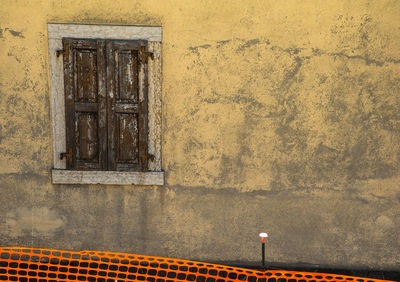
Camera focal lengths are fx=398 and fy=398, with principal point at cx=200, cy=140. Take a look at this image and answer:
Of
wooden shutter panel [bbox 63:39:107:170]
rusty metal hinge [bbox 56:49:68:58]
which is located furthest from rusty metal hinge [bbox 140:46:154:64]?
rusty metal hinge [bbox 56:49:68:58]

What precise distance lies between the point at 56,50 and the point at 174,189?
1941 millimetres

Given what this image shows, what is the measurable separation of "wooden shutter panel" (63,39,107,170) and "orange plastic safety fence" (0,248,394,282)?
110 cm

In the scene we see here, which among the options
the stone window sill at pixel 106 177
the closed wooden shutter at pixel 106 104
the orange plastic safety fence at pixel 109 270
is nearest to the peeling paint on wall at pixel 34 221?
the orange plastic safety fence at pixel 109 270

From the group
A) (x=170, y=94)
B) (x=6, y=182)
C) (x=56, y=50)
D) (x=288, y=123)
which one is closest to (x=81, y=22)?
(x=56, y=50)

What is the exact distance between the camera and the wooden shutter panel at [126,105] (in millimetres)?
4156

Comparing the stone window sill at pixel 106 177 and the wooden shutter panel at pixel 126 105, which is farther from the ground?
the wooden shutter panel at pixel 126 105

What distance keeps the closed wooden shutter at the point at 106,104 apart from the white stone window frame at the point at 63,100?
0.20ft

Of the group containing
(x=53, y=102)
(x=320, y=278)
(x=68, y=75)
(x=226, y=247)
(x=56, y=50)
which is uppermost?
(x=56, y=50)

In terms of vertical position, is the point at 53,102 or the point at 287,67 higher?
the point at 287,67

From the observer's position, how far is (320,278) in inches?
174

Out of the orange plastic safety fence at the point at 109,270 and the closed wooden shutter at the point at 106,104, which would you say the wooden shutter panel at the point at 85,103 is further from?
the orange plastic safety fence at the point at 109,270

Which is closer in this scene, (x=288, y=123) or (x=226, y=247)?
(x=288, y=123)

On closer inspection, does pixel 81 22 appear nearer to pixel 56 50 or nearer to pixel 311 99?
pixel 56 50

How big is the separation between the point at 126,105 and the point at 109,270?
181 centimetres
